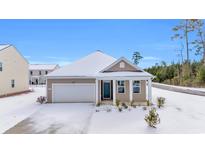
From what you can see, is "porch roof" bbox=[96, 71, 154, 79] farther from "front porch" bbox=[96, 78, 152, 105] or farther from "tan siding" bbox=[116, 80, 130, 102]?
"tan siding" bbox=[116, 80, 130, 102]

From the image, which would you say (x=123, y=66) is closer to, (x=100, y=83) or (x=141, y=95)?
(x=100, y=83)

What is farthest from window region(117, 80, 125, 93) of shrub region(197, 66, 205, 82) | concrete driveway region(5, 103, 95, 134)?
shrub region(197, 66, 205, 82)

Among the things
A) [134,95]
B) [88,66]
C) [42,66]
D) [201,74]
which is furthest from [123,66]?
[42,66]

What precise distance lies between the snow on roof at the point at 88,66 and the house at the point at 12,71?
793cm

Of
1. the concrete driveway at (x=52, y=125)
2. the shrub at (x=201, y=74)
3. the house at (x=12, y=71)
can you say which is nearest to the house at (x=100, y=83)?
the concrete driveway at (x=52, y=125)

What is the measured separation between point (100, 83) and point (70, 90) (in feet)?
8.69

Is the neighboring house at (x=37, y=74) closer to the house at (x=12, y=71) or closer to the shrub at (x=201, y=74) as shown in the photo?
the house at (x=12, y=71)

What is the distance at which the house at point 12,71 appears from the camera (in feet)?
68.1

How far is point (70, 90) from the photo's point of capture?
52.3 ft
